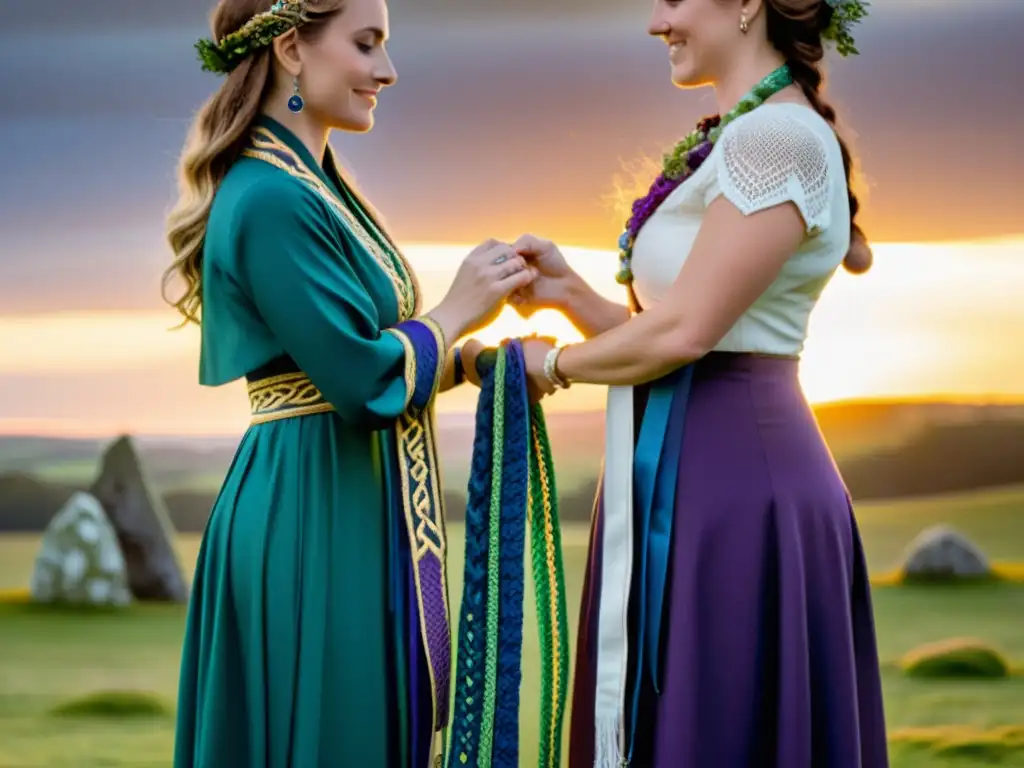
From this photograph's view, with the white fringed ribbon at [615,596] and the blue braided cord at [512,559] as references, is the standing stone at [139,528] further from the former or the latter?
the white fringed ribbon at [615,596]

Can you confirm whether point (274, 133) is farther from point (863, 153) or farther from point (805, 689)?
point (863, 153)

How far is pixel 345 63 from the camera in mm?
2025

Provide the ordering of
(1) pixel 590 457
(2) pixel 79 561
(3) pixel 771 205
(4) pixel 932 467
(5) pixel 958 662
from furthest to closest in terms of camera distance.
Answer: (2) pixel 79 561
(4) pixel 932 467
(1) pixel 590 457
(5) pixel 958 662
(3) pixel 771 205

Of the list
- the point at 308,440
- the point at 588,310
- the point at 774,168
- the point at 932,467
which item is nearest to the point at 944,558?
the point at 932,467

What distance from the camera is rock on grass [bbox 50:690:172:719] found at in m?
3.81

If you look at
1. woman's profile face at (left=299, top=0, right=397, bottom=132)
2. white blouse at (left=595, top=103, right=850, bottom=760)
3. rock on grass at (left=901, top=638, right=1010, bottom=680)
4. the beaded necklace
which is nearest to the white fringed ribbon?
white blouse at (left=595, top=103, right=850, bottom=760)

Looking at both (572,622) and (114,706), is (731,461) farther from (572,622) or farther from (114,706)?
(114,706)

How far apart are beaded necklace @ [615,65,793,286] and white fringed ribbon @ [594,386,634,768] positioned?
0.24m

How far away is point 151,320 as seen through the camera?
4.18 meters

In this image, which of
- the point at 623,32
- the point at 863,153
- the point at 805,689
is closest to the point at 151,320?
the point at 623,32

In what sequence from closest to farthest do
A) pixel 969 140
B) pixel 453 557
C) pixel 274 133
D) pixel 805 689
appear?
pixel 805 689 < pixel 274 133 < pixel 969 140 < pixel 453 557

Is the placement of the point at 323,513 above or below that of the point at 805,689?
above

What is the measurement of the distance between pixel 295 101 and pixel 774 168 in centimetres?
73

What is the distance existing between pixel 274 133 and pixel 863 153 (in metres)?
2.43
